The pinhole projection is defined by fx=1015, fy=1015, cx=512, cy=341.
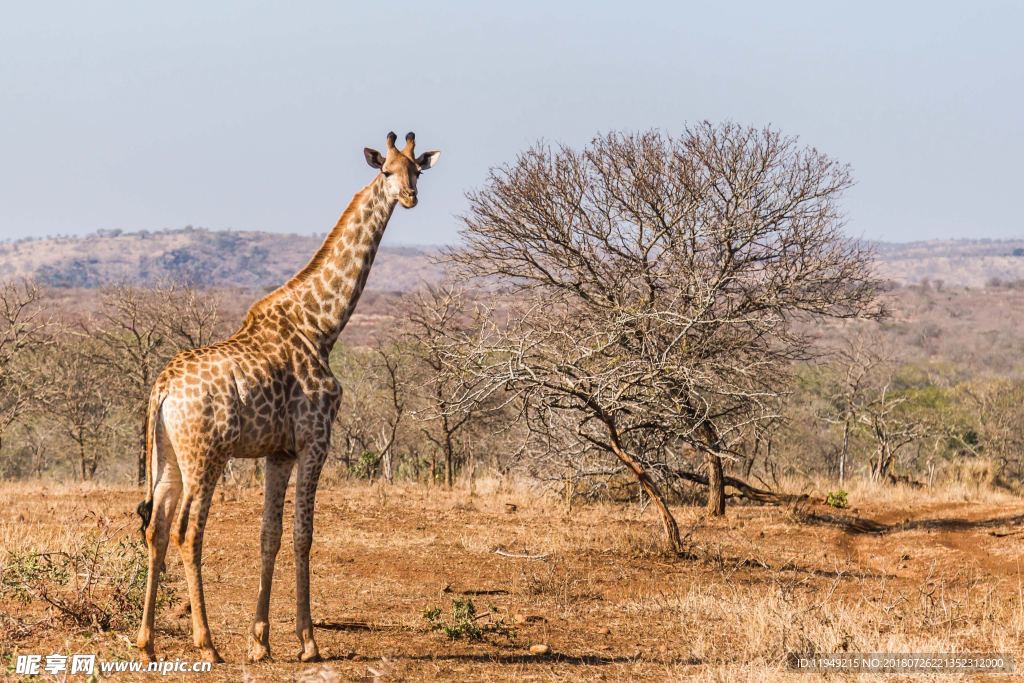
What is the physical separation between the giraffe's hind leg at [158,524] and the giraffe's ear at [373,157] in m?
2.98

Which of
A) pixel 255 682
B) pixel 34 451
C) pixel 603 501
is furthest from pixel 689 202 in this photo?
pixel 34 451

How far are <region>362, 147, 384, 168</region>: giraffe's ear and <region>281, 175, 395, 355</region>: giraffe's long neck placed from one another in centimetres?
11

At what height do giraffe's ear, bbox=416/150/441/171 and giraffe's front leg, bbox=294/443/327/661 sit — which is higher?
giraffe's ear, bbox=416/150/441/171

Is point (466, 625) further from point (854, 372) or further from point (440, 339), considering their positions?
point (854, 372)

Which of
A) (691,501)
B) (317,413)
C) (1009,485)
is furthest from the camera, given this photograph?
(1009,485)

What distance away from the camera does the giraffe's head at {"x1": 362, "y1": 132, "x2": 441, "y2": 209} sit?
29.3 feet

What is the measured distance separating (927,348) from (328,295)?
289ft

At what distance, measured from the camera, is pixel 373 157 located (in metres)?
8.95

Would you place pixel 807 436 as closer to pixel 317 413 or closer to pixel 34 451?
pixel 34 451

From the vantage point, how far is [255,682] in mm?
6934

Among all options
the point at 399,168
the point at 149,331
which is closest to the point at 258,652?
the point at 399,168

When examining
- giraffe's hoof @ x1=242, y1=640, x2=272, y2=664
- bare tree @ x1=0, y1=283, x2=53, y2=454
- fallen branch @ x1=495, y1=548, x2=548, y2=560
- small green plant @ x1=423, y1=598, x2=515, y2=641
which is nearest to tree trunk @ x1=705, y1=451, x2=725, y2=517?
fallen branch @ x1=495, y1=548, x2=548, y2=560

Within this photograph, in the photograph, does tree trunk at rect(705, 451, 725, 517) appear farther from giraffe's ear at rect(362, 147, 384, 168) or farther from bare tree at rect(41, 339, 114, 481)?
bare tree at rect(41, 339, 114, 481)

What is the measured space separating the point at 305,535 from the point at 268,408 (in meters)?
1.15
